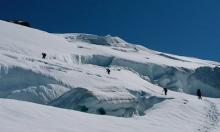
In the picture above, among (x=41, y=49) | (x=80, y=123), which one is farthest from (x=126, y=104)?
(x=41, y=49)

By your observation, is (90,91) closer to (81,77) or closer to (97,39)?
(81,77)

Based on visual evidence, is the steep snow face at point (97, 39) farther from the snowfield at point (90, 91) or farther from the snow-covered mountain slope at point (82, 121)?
the snow-covered mountain slope at point (82, 121)

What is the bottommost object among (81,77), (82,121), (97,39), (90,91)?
(82,121)

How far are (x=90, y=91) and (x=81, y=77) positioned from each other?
8.11m

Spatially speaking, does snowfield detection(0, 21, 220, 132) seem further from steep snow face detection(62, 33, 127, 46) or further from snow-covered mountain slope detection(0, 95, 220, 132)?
steep snow face detection(62, 33, 127, 46)

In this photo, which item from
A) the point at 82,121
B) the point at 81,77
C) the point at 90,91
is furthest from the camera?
the point at 81,77

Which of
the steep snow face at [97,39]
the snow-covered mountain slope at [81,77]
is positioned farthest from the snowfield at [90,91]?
the steep snow face at [97,39]

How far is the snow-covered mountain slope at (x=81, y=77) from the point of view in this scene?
40.0 m

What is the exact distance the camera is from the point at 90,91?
39719 mm

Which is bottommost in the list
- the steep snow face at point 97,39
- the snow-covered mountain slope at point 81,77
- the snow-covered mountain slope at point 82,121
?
the snow-covered mountain slope at point 82,121

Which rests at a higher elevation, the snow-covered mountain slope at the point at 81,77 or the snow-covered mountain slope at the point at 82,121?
the snow-covered mountain slope at the point at 81,77

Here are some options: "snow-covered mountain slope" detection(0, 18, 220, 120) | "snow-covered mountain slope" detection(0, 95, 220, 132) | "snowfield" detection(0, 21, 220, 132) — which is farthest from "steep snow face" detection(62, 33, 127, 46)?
"snow-covered mountain slope" detection(0, 95, 220, 132)

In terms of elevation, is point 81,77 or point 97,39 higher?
point 97,39

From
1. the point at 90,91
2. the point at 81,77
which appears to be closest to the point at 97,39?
the point at 81,77
